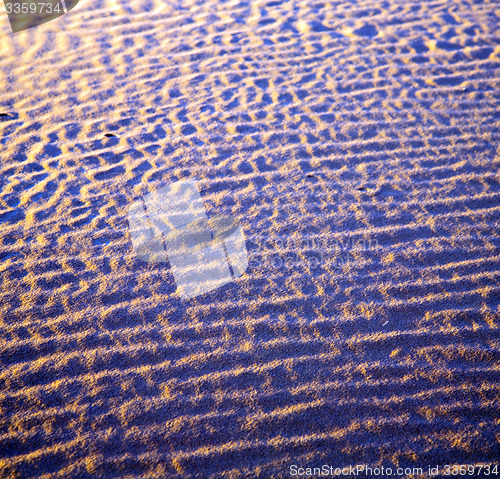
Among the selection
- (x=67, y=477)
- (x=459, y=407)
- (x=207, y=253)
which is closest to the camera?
(x=67, y=477)

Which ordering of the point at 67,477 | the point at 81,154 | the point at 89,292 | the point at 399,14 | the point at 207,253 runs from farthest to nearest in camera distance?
the point at 399,14 < the point at 81,154 < the point at 207,253 < the point at 89,292 < the point at 67,477

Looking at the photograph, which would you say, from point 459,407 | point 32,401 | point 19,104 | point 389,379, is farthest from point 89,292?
point 19,104

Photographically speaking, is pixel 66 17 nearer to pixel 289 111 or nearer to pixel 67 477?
pixel 289 111

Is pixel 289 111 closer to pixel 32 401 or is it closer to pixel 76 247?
pixel 76 247

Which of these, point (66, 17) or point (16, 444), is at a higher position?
point (66, 17)

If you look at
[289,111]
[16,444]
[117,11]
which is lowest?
[16,444]

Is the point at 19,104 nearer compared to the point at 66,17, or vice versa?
the point at 19,104

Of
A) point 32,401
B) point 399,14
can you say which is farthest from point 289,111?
point 32,401
